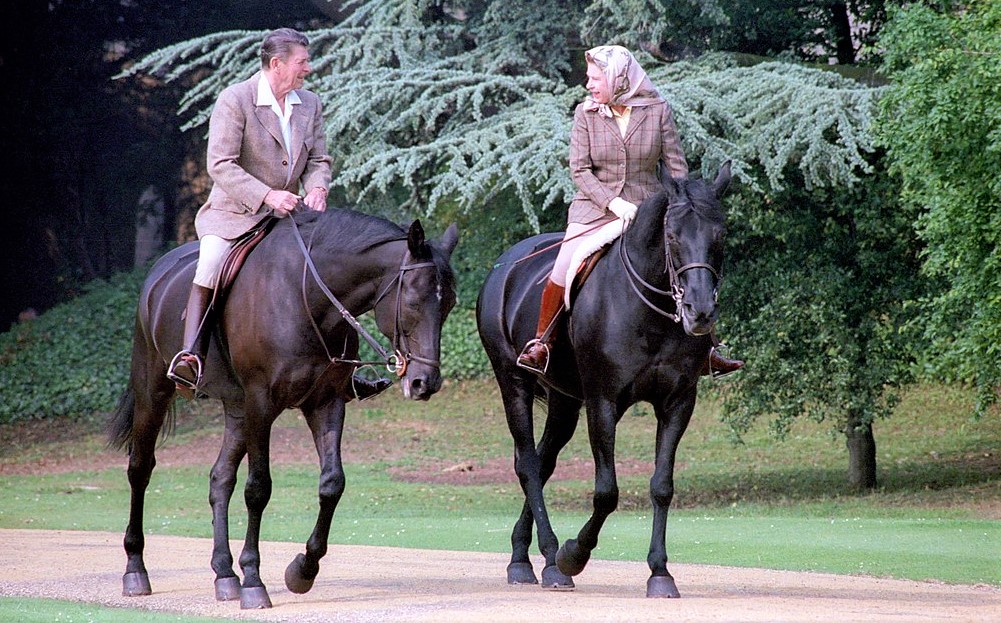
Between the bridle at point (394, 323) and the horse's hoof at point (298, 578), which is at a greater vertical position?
the bridle at point (394, 323)

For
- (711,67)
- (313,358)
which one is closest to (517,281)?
(313,358)

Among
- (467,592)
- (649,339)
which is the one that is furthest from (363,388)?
(649,339)

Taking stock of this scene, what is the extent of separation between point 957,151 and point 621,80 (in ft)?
20.5

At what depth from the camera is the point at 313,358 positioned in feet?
25.6

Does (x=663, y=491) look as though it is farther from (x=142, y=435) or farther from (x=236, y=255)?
(x=142, y=435)

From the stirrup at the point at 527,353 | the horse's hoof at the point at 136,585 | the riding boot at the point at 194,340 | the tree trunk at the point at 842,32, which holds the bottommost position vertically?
the horse's hoof at the point at 136,585

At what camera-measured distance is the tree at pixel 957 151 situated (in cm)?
1297

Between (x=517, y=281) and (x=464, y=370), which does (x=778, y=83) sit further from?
(x=464, y=370)

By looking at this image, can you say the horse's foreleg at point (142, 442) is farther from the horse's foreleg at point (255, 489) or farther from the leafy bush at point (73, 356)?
the leafy bush at point (73, 356)

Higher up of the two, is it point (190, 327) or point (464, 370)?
point (190, 327)

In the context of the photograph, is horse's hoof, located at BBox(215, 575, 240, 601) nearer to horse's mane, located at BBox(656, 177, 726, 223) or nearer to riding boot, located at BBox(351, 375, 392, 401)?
riding boot, located at BBox(351, 375, 392, 401)

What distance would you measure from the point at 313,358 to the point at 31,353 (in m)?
18.9

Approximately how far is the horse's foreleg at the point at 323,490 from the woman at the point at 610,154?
4.38 ft

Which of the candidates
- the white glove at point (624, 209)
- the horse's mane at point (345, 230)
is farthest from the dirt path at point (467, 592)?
the white glove at point (624, 209)
